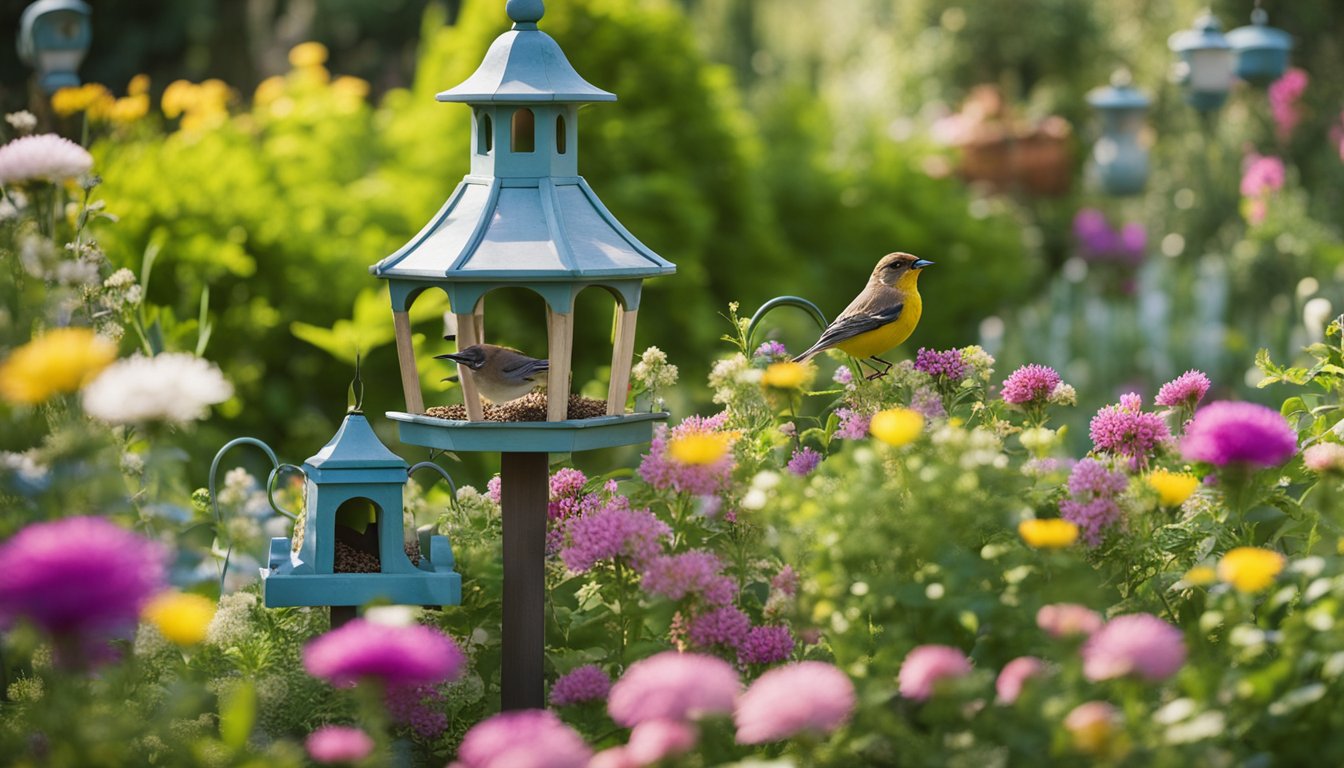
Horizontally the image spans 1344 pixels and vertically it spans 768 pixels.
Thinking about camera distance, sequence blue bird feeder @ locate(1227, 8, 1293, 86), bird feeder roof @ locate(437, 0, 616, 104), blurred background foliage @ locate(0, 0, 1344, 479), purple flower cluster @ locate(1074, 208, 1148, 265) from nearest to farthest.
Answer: bird feeder roof @ locate(437, 0, 616, 104) < blurred background foliage @ locate(0, 0, 1344, 479) < blue bird feeder @ locate(1227, 8, 1293, 86) < purple flower cluster @ locate(1074, 208, 1148, 265)

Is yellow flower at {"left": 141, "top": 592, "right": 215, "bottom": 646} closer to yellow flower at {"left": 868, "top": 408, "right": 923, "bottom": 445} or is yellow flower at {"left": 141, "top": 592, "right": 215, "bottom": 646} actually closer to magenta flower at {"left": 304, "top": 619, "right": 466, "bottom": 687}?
magenta flower at {"left": 304, "top": 619, "right": 466, "bottom": 687}

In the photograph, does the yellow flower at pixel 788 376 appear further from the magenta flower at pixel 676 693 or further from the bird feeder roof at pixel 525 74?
the magenta flower at pixel 676 693

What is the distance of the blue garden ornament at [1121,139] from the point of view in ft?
30.6

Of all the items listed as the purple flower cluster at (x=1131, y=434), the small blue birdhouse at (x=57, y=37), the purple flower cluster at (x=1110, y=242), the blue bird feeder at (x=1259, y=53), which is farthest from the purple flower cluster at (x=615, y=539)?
the purple flower cluster at (x=1110, y=242)

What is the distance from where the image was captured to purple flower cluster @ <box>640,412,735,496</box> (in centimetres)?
240

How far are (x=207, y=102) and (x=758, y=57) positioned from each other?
504 inches

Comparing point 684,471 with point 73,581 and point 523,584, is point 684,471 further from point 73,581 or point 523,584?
point 73,581

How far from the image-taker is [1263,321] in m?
8.27

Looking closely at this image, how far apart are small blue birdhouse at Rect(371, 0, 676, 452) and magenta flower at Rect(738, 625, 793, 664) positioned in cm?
42

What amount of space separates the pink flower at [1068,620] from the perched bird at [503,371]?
1.01 metres

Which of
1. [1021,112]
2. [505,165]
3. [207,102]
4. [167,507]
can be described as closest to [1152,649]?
[505,165]

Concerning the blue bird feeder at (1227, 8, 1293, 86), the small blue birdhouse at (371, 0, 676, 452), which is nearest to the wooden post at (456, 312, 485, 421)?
the small blue birdhouse at (371, 0, 676, 452)

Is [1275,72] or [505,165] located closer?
[505,165]

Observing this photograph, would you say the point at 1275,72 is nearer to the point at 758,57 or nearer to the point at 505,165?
the point at 505,165
